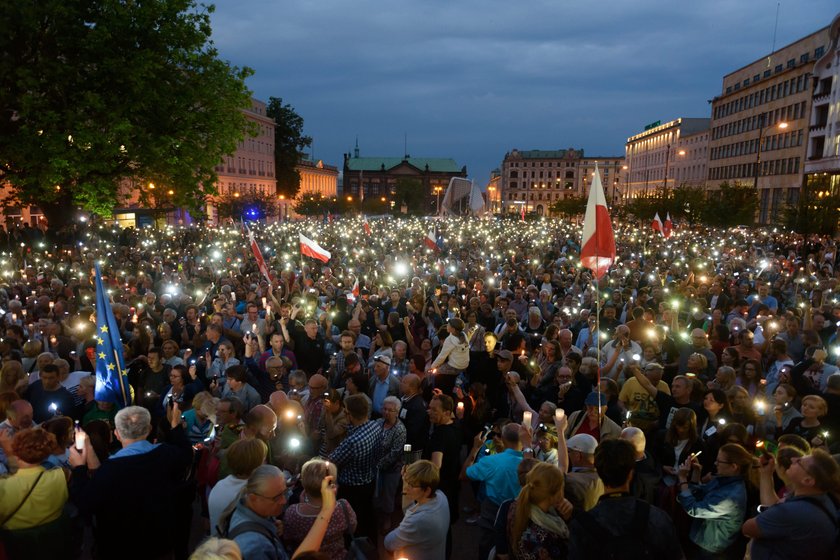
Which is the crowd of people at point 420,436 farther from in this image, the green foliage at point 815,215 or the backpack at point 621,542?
the green foliage at point 815,215

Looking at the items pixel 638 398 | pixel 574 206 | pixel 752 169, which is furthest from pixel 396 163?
pixel 638 398

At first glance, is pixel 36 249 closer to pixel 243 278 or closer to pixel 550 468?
pixel 243 278

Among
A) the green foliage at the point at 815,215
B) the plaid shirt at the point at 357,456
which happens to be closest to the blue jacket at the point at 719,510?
the plaid shirt at the point at 357,456

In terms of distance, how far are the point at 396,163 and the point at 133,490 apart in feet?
530

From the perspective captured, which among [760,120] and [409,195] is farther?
[409,195]

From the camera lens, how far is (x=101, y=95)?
19.6m

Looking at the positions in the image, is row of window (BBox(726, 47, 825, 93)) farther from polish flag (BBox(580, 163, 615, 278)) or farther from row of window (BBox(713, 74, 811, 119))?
polish flag (BBox(580, 163, 615, 278))

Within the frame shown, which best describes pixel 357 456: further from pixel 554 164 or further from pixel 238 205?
pixel 554 164

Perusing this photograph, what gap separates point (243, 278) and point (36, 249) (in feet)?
30.1

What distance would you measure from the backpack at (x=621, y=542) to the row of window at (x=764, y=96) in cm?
6464

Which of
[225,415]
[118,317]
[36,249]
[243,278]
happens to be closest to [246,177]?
[36,249]

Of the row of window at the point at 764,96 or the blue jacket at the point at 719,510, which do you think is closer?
the blue jacket at the point at 719,510

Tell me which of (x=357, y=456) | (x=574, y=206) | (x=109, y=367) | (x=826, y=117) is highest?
(x=826, y=117)

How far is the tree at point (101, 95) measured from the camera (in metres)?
18.7
